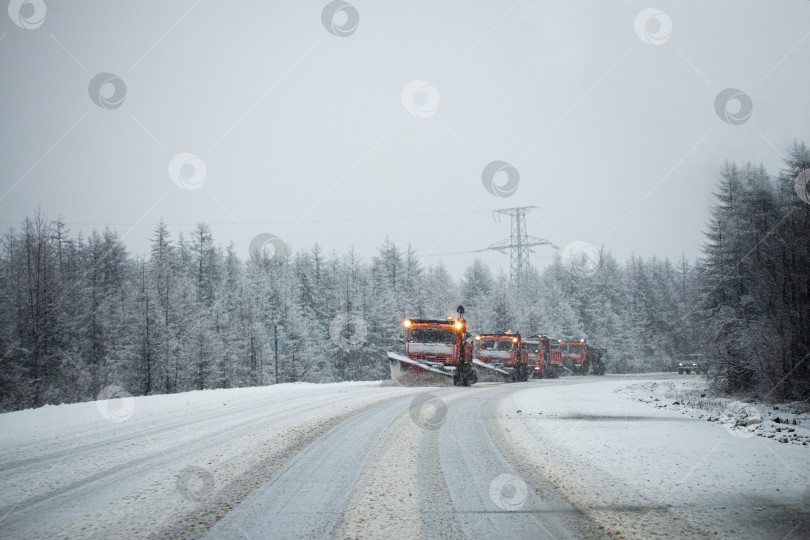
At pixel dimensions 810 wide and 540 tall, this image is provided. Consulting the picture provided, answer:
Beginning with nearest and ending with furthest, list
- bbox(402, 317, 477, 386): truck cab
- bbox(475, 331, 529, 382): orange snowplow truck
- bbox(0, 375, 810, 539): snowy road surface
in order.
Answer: bbox(0, 375, 810, 539): snowy road surface < bbox(402, 317, 477, 386): truck cab < bbox(475, 331, 529, 382): orange snowplow truck

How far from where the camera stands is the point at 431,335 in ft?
82.0

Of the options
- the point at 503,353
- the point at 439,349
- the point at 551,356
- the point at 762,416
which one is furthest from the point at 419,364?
the point at 551,356

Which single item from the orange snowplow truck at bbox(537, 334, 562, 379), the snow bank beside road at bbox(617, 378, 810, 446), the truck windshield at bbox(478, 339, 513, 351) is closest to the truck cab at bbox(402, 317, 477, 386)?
the truck windshield at bbox(478, 339, 513, 351)

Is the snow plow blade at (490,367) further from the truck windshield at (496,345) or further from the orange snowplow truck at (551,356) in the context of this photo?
the orange snowplow truck at (551,356)

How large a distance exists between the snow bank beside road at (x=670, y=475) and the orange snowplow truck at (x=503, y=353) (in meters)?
20.0

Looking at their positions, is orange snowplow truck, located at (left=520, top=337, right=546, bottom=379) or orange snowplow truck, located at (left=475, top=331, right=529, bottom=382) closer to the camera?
orange snowplow truck, located at (left=475, top=331, right=529, bottom=382)

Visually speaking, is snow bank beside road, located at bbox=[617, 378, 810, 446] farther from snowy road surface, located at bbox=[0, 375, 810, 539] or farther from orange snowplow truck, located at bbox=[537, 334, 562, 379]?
orange snowplow truck, located at bbox=[537, 334, 562, 379]

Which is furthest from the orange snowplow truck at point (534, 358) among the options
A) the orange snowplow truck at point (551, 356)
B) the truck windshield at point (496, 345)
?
the truck windshield at point (496, 345)

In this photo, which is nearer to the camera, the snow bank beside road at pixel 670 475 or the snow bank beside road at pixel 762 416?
the snow bank beside road at pixel 670 475

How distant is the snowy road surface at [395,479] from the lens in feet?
14.8

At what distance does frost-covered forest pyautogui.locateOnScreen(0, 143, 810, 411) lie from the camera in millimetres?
15671

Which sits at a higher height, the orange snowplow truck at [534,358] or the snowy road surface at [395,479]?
the snowy road surface at [395,479]

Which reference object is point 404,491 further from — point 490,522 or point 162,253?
point 162,253

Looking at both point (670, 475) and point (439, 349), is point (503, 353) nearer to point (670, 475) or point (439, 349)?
point (439, 349)
